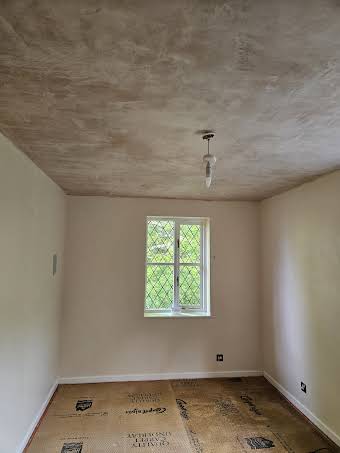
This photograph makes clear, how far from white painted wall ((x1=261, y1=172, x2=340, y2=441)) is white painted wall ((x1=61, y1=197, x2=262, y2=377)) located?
362 mm

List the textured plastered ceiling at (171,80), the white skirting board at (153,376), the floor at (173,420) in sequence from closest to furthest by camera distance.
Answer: the textured plastered ceiling at (171,80), the floor at (173,420), the white skirting board at (153,376)

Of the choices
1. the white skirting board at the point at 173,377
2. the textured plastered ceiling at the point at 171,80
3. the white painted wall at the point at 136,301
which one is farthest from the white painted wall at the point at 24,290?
the white painted wall at the point at 136,301

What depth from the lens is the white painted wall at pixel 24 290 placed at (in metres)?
2.08

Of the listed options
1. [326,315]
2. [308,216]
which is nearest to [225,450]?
[326,315]

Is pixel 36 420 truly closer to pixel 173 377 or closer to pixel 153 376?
pixel 153 376

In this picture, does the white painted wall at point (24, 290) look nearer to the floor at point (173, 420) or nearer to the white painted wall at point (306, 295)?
the floor at point (173, 420)

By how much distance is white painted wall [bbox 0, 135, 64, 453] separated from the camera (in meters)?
2.08

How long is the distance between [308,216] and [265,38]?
2.43 m

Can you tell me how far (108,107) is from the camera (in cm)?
159

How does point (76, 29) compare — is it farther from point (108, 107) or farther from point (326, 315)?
point (326, 315)

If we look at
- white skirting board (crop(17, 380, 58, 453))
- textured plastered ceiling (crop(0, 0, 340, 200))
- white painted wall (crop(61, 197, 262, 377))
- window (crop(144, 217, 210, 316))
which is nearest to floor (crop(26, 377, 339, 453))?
white skirting board (crop(17, 380, 58, 453))

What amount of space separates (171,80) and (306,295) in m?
2.69

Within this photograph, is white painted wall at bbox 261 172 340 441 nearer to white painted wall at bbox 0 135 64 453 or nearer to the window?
the window

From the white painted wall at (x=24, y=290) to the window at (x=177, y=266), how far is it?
1.36 meters
